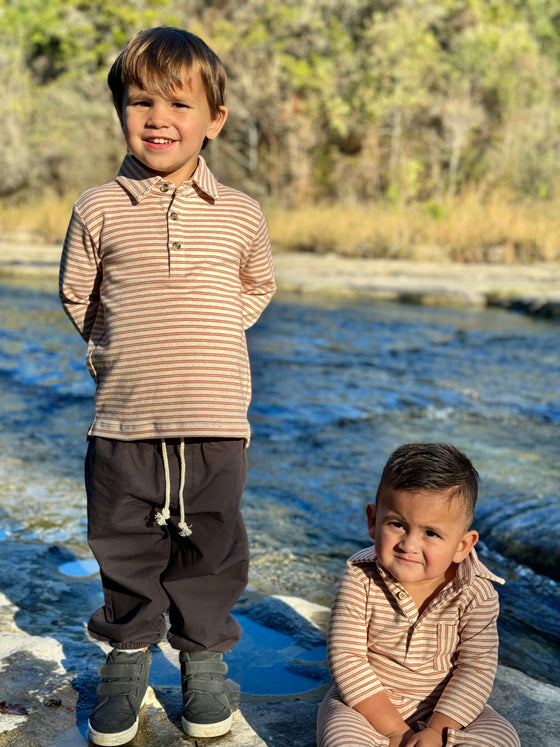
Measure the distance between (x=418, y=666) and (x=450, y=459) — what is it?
1.50 ft

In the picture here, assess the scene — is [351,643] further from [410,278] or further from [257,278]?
[410,278]

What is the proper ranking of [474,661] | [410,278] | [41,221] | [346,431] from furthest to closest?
[41,221] → [410,278] → [346,431] → [474,661]

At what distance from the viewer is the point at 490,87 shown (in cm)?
2108

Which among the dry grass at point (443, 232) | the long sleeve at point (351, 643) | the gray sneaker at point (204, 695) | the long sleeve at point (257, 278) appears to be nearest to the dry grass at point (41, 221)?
the dry grass at point (443, 232)

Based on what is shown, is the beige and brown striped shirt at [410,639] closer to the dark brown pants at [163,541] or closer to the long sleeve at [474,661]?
the long sleeve at [474,661]

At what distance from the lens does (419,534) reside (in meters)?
1.91

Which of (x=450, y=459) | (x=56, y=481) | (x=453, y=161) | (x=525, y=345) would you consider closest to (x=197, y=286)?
(x=450, y=459)

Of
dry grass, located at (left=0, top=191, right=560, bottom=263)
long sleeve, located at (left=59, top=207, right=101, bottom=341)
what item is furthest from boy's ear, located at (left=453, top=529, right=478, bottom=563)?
dry grass, located at (left=0, top=191, right=560, bottom=263)

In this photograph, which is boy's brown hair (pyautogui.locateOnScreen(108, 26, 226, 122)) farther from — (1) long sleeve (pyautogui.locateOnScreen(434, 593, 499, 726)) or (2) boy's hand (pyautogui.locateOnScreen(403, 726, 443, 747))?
(2) boy's hand (pyautogui.locateOnScreen(403, 726, 443, 747))

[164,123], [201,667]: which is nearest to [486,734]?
[201,667]

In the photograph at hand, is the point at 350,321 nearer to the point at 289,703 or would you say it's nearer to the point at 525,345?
the point at 525,345

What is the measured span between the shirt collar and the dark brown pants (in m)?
0.56

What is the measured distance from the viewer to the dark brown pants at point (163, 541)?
2.05 metres

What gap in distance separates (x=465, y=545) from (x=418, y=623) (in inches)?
7.7
